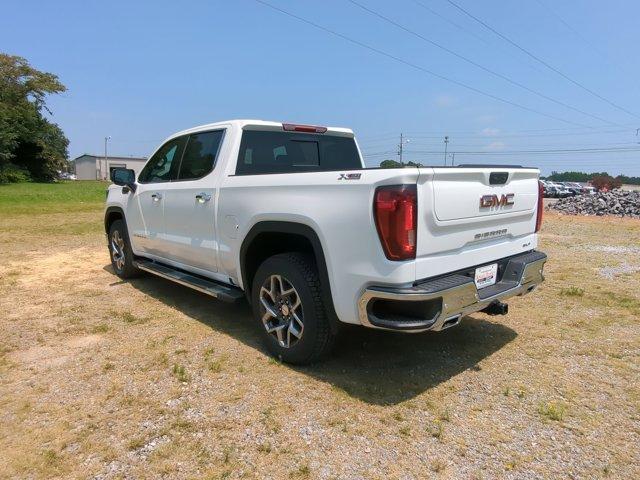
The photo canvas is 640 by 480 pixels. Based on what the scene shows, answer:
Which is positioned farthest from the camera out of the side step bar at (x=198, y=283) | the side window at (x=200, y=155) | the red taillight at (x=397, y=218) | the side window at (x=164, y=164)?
the side window at (x=164, y=164)

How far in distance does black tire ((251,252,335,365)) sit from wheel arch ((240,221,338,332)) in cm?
8

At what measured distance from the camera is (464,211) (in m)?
3.15

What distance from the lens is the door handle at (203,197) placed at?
4.34 metres

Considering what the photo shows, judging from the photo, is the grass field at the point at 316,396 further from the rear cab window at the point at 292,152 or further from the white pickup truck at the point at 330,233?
the rear cab window at the point at 292,152

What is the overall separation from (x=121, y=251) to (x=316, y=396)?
4442mm

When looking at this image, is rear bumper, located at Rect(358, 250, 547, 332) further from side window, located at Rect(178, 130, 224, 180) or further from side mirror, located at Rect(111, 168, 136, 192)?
side mirror, located at Rect(111, 168, 136, 192)

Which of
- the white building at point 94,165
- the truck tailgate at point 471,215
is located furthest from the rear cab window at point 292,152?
the white building at point 94,165

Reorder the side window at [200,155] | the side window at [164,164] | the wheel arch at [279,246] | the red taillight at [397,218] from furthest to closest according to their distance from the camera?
the side window at [164,164] < the side window at [200,155] < the wheel arch at [279,246] < the red taillight at [397,218]

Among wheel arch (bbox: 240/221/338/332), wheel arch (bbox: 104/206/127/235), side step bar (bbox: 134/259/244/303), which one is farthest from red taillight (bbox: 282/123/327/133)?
wheel arch (bbox: 104/206/127/235)

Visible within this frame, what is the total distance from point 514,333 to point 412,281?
2077mm

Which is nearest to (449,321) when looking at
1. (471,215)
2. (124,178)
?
(471,215)

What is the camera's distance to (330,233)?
3.11 meters

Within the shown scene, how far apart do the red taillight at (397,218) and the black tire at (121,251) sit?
4.41 meters

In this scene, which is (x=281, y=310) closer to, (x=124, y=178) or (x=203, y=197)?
(x=203, y=197)
